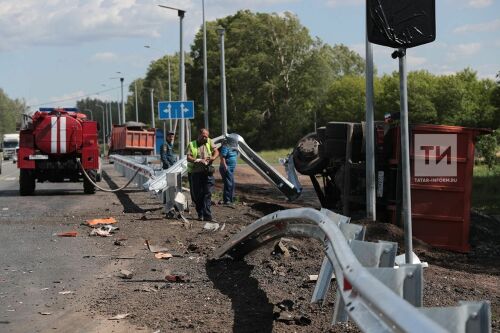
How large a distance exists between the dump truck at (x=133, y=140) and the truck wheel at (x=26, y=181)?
3648cm

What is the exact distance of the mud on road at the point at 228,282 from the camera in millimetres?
6523

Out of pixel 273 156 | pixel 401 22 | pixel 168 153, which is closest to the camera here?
pixel 401 22

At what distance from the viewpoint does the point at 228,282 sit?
8.27 metres

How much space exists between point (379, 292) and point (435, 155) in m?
8.63

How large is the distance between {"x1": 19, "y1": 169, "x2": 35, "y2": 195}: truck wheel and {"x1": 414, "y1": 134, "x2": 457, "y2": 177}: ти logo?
45.5 ft

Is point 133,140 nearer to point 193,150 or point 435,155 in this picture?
point 193,150

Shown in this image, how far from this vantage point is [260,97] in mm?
80375

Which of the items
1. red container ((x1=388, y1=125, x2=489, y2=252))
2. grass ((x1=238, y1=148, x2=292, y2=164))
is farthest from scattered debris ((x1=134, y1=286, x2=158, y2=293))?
grass ((x1=238, y1=148, x2=292, y2=164))

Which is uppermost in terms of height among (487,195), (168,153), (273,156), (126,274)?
(168,153)

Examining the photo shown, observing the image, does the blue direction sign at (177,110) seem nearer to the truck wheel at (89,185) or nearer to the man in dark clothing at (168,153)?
the man in dark clothing at (168,153)

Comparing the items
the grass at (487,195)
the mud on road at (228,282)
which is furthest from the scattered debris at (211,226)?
the grass at (487,195)

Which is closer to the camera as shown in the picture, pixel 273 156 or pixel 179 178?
pixel 179 178

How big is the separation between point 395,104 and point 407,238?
66298 mm

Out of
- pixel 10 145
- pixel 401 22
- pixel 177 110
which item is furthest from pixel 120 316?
pixel 10 145
